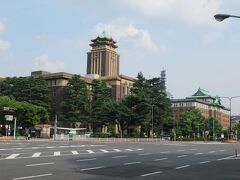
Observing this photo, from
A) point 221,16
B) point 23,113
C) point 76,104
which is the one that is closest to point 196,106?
point 76,104

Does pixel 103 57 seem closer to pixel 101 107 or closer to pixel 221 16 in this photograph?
pixel 101 107

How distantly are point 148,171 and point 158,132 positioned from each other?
8438 cm

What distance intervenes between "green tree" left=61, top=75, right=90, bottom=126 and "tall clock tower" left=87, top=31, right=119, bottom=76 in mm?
54794

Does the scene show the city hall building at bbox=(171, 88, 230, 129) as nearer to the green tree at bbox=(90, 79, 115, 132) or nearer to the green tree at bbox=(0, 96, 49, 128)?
the green tree at bbox=(90, 79, 115, 132)

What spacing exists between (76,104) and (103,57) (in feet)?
199

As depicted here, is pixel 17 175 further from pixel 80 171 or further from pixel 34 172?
pixel 80 171

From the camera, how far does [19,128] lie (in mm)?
84500

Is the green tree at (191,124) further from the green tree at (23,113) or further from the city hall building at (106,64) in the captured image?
the green tree at (23,113)

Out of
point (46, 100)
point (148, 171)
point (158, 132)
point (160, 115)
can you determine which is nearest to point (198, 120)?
point (158, 132)

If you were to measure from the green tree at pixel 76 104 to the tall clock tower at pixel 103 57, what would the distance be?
54.8 meters

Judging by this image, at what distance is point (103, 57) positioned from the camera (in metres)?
161

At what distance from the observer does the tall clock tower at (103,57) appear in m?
161

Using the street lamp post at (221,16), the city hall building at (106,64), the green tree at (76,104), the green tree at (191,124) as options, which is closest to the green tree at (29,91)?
the green tree at (76,104)

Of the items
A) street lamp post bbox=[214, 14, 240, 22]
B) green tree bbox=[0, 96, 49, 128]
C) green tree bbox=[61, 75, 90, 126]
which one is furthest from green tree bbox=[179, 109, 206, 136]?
street lamp post bbox=[214, 14, 240, 22]
